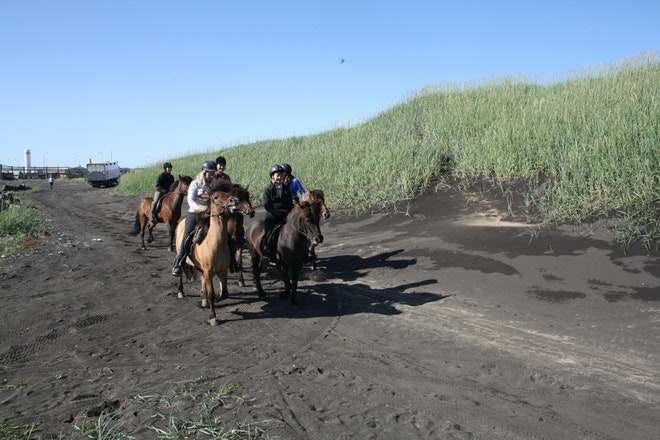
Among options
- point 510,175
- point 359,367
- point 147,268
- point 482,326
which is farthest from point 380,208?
point 359,367

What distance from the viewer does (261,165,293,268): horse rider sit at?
9016 millimetres

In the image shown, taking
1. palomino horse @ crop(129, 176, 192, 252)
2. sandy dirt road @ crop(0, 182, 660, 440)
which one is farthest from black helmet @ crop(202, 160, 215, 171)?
palomino horse @ crop(129, 176, 192, 252)

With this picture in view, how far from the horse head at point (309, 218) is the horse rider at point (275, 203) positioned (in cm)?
87

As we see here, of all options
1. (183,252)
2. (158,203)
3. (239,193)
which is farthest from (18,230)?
(239,193)

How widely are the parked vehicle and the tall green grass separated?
111ft

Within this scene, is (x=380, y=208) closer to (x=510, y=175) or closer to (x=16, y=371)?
(x=510, y=175)

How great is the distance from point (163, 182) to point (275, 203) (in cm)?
663

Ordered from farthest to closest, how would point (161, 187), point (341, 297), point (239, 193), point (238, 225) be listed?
point (161, 187) < point (238, 225) < point (341, 297) < point (239, 193)

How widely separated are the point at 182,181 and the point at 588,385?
10598 mm

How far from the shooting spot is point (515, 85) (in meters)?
20.0

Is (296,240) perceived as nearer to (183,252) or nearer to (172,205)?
(183,252)

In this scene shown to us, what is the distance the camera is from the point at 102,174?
5209 cm

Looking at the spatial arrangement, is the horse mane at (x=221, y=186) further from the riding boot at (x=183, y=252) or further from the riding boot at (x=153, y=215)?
the riding boot at (x=153, y=215)

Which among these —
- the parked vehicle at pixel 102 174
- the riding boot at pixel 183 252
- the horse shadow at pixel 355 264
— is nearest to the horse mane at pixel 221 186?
the riding boot at pixel 183 252
